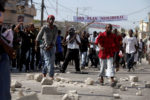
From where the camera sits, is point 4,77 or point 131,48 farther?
point 131,48

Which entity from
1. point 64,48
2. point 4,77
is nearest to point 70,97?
point 4,77

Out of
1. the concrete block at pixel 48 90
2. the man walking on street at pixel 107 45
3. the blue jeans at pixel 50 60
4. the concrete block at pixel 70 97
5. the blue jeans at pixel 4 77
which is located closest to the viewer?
the blue jeans at pixel 4 77

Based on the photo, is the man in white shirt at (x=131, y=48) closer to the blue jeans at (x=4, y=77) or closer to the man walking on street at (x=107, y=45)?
the man walking on street at (x=107, y=45)

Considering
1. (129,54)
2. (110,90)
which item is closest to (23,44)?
(129,54)

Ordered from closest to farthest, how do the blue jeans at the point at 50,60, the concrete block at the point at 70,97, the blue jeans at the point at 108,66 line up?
the concrete block at the point at 70,97 → the blue jeans at the point at 108,66 → the blue jeans at the point at 50,60

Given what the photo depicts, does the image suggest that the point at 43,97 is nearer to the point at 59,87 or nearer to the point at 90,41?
the point at 59,87

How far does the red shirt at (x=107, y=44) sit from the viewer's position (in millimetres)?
9953

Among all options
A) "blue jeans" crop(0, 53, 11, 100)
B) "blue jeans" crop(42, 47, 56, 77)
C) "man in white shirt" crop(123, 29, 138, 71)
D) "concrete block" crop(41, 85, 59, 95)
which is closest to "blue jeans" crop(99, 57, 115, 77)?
"blue jeans" crop(42, 47, 56, 77)

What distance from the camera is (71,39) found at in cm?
→ 1435

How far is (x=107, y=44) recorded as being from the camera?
998 cm

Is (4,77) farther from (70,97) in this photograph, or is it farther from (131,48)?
(131,48)

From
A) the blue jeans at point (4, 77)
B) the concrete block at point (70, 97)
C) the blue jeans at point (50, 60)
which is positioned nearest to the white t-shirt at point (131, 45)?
the blue jeans at point (50, 60)

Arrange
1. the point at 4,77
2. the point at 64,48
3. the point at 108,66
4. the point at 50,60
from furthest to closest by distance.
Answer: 1. the point at 64,48
2. the point at 50,60
3. the point at 108,66
4. the point at 4,77

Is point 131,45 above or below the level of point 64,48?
above
